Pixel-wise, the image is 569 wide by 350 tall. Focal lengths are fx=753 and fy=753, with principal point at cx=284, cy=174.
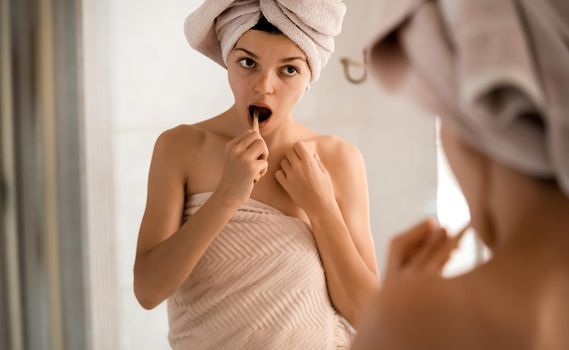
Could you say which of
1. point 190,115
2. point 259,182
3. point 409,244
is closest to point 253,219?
point 259,182

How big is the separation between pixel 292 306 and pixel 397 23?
589mm

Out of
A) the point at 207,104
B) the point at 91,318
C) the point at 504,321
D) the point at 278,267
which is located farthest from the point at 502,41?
the point at 91,318

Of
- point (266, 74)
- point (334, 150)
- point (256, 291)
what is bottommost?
point (256, 291)

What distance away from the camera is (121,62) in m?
1.84

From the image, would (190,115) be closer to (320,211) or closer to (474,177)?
(320,211)

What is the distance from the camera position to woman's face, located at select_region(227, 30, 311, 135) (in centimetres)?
107

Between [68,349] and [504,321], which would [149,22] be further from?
[504,321]

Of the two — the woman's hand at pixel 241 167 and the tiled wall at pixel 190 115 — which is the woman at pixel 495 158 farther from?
the tiled wall at pixel 190 115

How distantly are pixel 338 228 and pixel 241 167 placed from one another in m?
0.18

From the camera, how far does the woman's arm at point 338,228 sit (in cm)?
110

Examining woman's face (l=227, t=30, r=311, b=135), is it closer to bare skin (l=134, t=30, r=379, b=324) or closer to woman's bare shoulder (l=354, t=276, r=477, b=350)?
bare skin (l=134, t=30, r=379, b=324)

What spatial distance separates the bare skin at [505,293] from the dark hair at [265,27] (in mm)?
549

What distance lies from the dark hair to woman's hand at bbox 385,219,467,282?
46cm

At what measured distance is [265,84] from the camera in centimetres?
107
